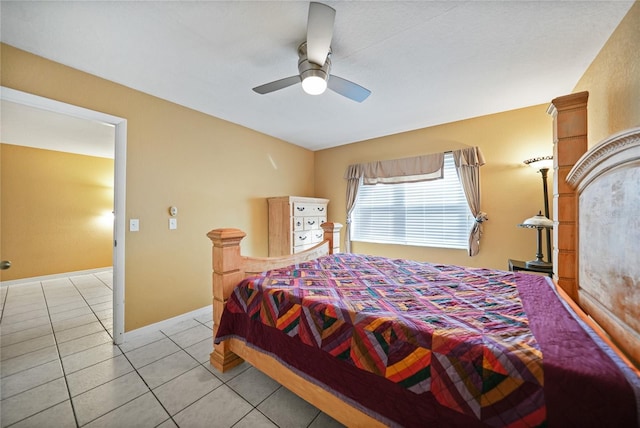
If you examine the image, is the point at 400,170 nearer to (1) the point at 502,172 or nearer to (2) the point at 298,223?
(1) the point at 502,172

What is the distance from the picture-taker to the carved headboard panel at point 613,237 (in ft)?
2.97

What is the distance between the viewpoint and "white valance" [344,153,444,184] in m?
3.32

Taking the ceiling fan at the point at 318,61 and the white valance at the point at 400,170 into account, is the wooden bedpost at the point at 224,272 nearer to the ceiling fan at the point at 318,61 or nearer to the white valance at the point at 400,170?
the ceiling fan at the point at 318,61

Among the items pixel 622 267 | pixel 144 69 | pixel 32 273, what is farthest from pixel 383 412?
pixel 32 273

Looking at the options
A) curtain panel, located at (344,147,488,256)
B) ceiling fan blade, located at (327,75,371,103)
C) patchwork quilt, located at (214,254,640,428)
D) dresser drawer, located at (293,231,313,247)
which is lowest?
patchwork quilt, located at (214,254,640,428)

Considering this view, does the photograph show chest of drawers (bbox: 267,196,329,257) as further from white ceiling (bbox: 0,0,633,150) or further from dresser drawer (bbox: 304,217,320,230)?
white ceiling (bbox: 0,0,633,150)

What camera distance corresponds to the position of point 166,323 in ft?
8.26

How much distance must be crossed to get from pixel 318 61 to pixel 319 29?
0.66ft

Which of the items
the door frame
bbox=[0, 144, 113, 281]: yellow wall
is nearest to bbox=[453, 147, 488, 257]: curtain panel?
the door frame

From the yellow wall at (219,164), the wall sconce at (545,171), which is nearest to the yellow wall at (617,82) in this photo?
the yellow wall at (219,164)

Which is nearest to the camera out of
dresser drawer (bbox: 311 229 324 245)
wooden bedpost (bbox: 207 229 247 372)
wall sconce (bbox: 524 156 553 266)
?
wooden bedpost (bbox: 207 229 247 372)

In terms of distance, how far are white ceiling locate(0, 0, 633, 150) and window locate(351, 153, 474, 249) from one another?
116cm

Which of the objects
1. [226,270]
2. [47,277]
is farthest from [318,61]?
[47,277]

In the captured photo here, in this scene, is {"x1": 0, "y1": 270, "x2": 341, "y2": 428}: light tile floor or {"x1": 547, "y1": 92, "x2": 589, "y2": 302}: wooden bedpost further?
{"x1": 547, "y1": 92, "x2": 589, "y2": 302}: wooden bedpost
